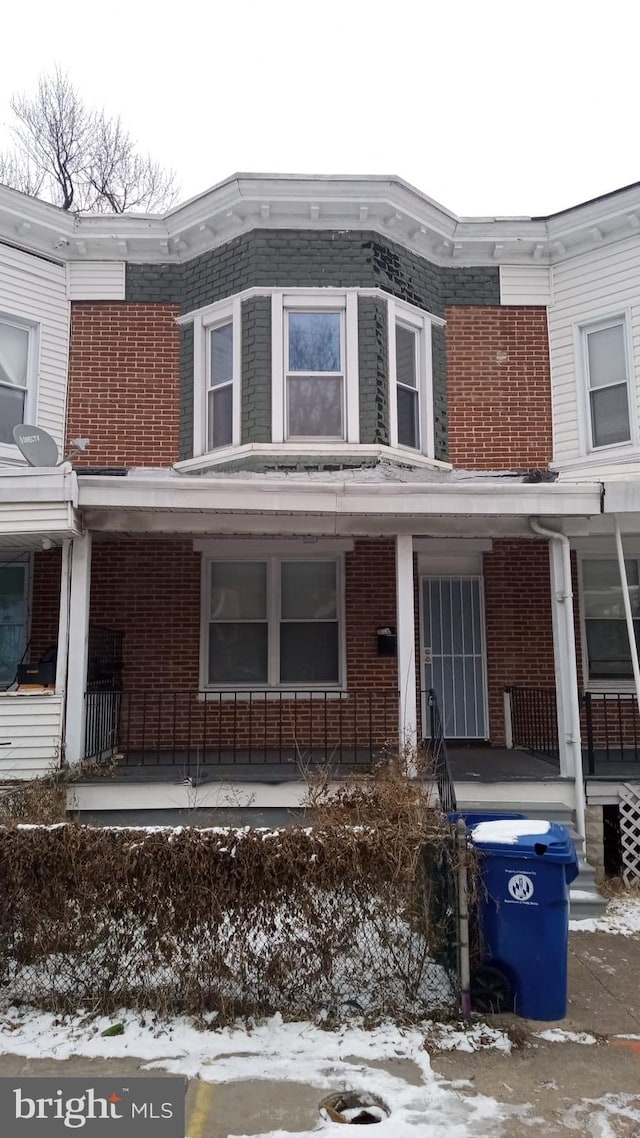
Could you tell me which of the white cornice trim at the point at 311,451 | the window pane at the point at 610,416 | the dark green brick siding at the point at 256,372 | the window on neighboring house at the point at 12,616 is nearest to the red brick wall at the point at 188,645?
the window on neighboring house at the point at 12,616

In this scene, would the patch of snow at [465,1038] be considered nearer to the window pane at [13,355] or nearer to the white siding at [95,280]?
the window pane at [13,355]

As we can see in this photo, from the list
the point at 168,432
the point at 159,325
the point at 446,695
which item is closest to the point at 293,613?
the point at 446,695

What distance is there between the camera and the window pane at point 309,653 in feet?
31.3

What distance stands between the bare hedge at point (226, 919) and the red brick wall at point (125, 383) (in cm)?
631

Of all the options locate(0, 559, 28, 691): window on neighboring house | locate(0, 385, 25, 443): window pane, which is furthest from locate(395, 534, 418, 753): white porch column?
locate(0, 385, 25, 443): window pane

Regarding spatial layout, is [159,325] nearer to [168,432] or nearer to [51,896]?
[168,432]

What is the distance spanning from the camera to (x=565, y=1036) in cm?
422

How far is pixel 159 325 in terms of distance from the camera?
10172 mm

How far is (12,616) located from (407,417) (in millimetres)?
5445

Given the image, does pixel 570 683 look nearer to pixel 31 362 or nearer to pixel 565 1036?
pixel 565 1036

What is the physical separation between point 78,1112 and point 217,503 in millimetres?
5059

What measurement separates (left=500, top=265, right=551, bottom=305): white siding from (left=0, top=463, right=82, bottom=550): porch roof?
6427 mm

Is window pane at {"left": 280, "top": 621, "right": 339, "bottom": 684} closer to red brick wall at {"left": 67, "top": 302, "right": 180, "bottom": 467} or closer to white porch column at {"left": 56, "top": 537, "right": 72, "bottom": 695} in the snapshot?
red brick wall at {"left": 67, "top": 302, "right": 180, "bottom": 467}

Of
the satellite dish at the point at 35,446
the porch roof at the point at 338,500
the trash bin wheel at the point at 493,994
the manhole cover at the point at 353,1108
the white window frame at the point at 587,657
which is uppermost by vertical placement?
the satellite dish at the point at 35,446
